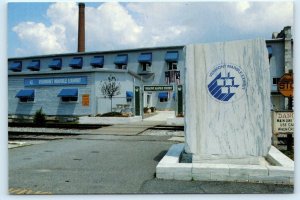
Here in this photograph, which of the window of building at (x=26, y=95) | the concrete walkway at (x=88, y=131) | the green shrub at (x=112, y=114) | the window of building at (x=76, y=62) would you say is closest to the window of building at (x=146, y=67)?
the window of building at (x=76, y=62)

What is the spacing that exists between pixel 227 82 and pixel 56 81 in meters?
18.9

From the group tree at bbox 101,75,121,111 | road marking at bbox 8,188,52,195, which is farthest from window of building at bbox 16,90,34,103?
road marking at bbox 8,188,52,195

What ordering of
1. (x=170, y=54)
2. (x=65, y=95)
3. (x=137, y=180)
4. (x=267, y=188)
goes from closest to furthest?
(x=267, y=188), (x=137, y=180), (x=65, y=95), (x=170, y=54)

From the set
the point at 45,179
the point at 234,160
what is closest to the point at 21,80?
the point at 45,179

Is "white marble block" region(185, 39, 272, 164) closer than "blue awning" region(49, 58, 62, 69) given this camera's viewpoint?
Yes

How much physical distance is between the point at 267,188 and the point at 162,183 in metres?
1.84

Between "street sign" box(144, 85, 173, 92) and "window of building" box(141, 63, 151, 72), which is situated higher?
"window of building" box(141, 63, 151, 72)

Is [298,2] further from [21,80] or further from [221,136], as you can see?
[21,80]

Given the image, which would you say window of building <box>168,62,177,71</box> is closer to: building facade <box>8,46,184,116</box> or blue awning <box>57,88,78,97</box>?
building facade <box>8,46,184,116</box>

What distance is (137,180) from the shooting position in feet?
20.8

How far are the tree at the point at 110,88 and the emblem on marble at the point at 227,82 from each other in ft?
58.4

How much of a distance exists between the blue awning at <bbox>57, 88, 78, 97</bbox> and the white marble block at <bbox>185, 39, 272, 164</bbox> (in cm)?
1733

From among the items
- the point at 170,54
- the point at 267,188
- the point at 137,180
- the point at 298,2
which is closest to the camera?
the point at 267,188

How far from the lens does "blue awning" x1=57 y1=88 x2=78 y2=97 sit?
22.9 meters
